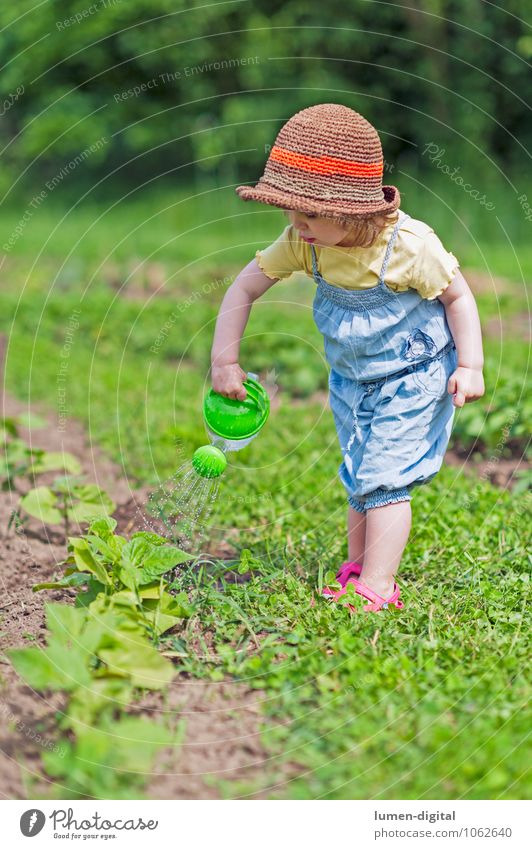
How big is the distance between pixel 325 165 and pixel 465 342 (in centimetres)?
57

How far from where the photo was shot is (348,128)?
7.78 feet

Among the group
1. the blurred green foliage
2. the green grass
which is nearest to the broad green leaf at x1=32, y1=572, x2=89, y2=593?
the green grass

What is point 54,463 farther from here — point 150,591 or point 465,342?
point 465,342

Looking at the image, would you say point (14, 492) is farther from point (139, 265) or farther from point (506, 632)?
point (139, 265)

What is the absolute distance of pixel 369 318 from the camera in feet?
8.38

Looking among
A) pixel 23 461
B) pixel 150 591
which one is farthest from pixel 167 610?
pixel 23 461

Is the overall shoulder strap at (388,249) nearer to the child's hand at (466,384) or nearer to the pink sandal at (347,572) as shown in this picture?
the child's hand at (466,384)

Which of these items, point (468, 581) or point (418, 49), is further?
point (418, 49)

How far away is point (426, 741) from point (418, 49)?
9115mm

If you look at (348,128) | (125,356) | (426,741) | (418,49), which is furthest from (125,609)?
→ (418,49)

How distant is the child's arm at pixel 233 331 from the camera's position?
2.67m

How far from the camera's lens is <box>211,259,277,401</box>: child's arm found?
8.75 ft

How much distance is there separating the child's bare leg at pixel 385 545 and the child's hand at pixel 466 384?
33 cm

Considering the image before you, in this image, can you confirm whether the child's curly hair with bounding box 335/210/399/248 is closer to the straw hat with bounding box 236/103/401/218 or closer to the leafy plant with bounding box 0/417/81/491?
the straw hat with bounding box 236/103/401/218
